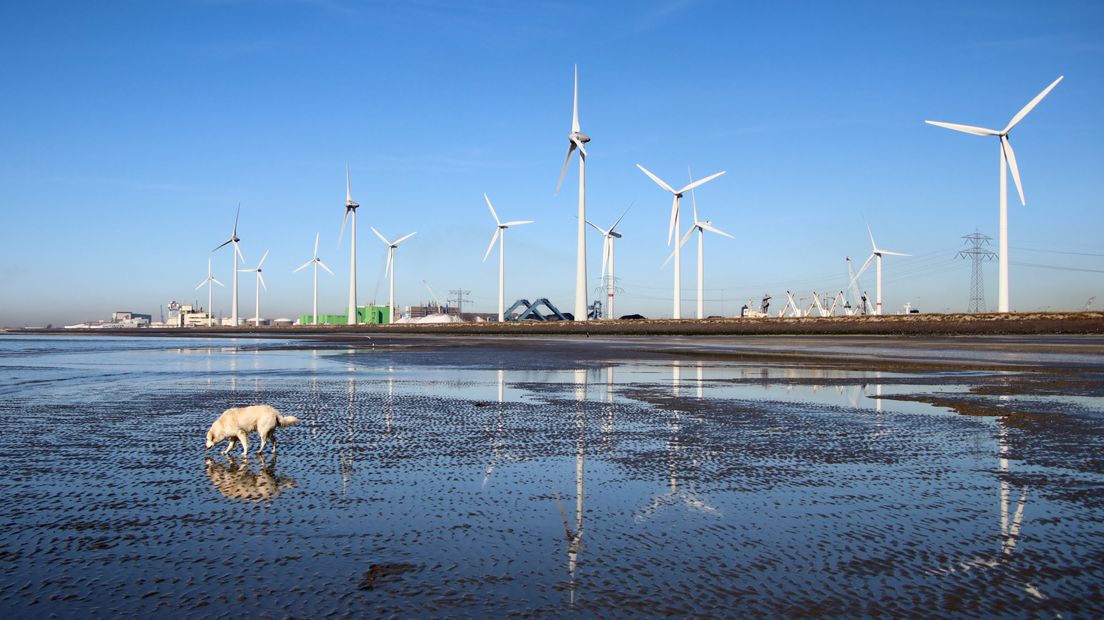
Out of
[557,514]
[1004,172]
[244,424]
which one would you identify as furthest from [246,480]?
[1004,172]

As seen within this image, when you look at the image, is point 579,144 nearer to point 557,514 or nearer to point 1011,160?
point 1011,160

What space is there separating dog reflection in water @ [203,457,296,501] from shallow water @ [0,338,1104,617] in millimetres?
51

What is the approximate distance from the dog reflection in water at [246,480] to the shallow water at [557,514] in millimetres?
51

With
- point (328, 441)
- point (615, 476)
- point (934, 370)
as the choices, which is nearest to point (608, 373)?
point (934, 370)

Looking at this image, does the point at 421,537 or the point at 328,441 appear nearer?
the point at 421,537

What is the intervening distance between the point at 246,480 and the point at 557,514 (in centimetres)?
362

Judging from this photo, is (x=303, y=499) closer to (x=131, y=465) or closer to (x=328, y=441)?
(x=131, y=465)

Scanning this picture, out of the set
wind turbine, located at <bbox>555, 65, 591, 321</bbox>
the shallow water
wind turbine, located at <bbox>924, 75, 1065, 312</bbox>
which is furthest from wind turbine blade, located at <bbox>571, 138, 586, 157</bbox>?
the shallow water

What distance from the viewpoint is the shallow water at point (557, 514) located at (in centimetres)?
505

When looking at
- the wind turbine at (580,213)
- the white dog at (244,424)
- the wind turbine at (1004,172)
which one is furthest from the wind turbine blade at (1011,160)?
the white dog at (244,424)

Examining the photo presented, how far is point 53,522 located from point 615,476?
535 cm

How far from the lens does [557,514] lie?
7094 mm

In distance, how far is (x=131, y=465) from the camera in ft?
30.2

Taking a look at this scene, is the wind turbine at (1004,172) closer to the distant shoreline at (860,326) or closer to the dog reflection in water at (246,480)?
the distant shoreline at (860,326)
